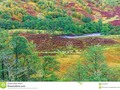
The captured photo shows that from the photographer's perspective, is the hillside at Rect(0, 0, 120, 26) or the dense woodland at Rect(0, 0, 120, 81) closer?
the dense woodland at Rect(0, 0, 120, 81)

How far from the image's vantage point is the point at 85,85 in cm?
1664

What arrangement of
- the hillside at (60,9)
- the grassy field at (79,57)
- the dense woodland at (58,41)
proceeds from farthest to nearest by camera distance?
1. the hillside at (60,9)
2. the grassy field at (79,57)
3. the dense woodland at (58,41)

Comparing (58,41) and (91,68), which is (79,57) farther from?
(58,41)

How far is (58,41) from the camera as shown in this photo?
3789 inches

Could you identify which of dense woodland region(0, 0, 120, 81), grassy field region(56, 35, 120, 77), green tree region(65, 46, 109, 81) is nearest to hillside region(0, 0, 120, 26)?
dense woodland region(0, 0, 120, 81)

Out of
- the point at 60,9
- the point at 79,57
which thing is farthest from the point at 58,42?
the point at 60,9

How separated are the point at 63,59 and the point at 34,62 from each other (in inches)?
1320

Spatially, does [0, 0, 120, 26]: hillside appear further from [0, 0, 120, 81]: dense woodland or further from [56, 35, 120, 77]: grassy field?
[56, 35, 120, 77]: grassy field

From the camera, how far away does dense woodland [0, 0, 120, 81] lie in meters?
32.8

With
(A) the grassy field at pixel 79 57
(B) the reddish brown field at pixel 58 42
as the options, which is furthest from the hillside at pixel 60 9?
(A) the grassy field at pixel 79 57

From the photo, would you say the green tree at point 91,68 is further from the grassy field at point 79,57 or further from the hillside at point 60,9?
the hillside at point 60,9

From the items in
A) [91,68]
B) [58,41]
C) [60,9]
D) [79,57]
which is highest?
[91,68]

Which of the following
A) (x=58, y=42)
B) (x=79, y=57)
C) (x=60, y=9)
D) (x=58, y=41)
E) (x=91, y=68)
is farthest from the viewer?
(x=60, y=9)

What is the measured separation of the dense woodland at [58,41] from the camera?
32812 mm
